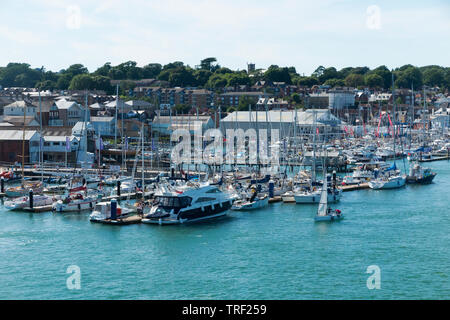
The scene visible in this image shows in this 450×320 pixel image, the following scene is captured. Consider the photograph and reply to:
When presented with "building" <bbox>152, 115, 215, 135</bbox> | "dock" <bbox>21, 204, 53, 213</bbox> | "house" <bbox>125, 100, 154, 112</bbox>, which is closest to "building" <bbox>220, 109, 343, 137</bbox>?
"building" <bbox>152, 115, 215, 135</bbox>

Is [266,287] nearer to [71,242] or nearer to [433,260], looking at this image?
[433,260]

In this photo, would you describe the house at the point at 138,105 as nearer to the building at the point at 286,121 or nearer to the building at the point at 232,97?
the building at the point at 286,121

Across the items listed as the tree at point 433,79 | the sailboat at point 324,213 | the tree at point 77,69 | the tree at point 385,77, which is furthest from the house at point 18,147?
the tree at point 433,79

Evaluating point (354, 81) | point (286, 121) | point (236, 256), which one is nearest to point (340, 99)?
point (354, 81)

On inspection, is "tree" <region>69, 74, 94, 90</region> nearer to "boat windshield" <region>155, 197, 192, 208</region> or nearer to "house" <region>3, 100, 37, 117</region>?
"house" <region>3, 100, 37, 117</region>

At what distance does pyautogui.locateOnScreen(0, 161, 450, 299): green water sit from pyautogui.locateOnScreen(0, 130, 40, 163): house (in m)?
16.2

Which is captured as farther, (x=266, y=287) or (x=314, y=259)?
(x=314, y=259)

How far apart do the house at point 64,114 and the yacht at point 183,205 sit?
3969 centimetres

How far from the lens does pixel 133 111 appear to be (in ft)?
261

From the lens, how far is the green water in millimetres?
19125

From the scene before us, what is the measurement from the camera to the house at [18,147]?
153ft

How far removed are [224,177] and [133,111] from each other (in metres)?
43.4
